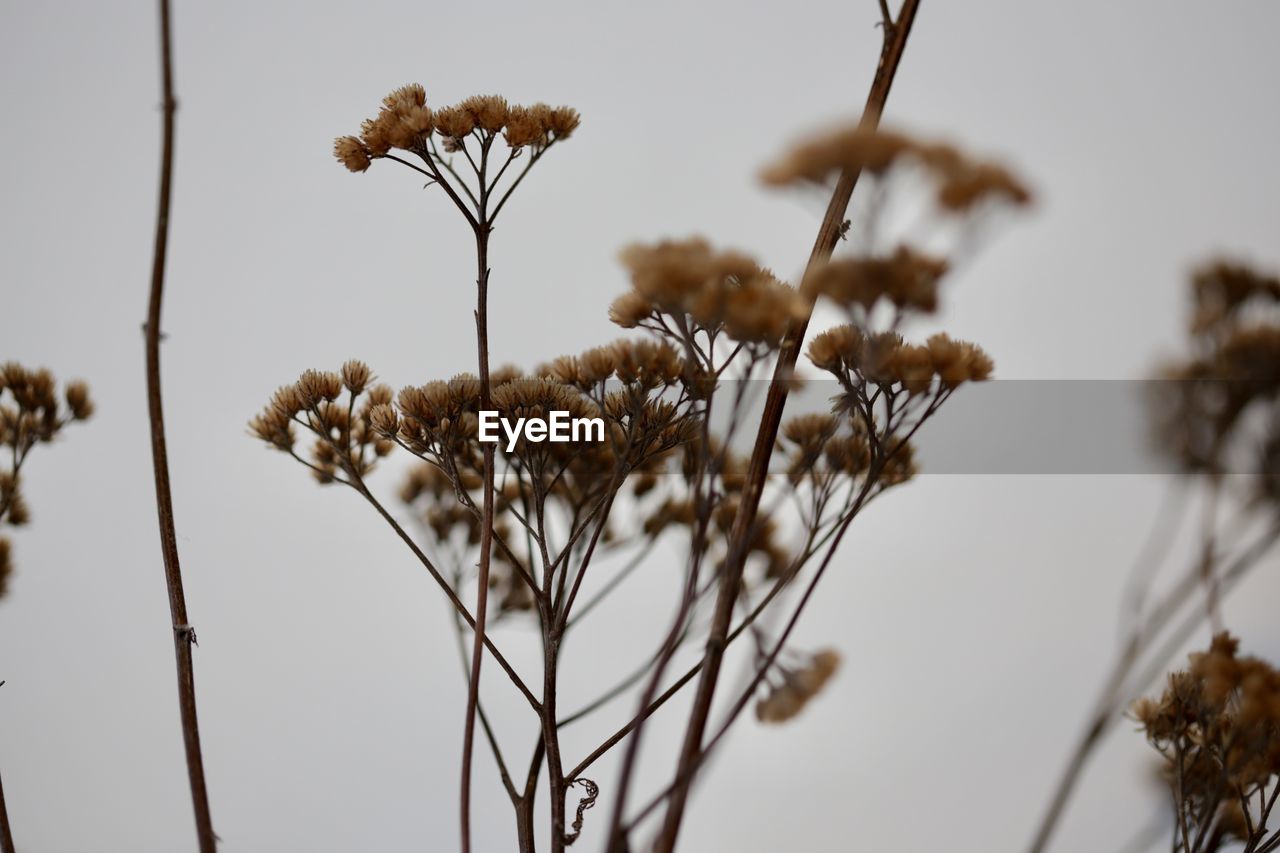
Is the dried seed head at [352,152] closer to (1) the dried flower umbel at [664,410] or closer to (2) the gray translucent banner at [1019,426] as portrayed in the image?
(1) the dried flower umbel at [664,410]

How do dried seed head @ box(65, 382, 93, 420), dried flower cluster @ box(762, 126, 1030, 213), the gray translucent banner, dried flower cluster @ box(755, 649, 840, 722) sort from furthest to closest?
dried seed head @ box(65, 382, 93, 420), the gray translucent banner, dried flower cluster @ box(755, 649, 840, 722), dried flower cluster @ box(762, 126, 1030, 213)

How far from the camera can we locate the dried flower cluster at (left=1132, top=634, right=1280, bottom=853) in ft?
1.18

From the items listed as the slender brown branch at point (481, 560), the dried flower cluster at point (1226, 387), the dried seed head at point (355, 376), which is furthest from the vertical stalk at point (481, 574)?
the dried flower cluster at point (1226, 387)

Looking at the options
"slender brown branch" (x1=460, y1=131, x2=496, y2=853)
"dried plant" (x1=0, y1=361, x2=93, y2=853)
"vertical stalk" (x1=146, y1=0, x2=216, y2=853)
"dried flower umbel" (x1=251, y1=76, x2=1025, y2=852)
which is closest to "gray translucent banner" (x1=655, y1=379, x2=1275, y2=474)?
"dried flower umbel" (x1=251, y1=76, x2=1025, y2=852)

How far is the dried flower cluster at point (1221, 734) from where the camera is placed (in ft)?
1.18

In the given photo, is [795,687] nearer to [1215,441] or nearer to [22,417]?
[1215,441]

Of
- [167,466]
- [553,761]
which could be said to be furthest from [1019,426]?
[167,466]

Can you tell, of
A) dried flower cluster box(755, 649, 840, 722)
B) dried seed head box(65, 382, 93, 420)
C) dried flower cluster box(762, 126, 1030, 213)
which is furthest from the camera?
dried seed head box(65, 382, 93, 420)

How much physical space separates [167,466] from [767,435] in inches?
8.6

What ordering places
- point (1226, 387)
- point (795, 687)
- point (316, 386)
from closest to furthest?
point (1226, 387), point (795, 687), point (316, 386)

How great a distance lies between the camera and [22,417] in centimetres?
62

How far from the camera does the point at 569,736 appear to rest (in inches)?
42.6

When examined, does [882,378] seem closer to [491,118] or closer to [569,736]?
[491,118]

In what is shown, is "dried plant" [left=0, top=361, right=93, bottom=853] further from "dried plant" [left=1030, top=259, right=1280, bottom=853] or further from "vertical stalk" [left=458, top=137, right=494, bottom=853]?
"dried plant" [left=1030, top=259, right=1280, bottom=853]
